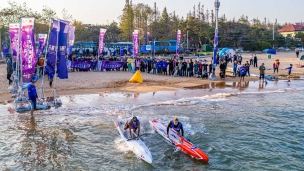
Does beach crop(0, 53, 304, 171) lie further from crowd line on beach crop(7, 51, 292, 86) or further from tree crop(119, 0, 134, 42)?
tree crop(119, 0, 134, 42)

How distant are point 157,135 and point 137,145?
274cm

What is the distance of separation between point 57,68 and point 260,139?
38.8ft

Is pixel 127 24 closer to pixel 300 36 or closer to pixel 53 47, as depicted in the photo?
pixel 300 36

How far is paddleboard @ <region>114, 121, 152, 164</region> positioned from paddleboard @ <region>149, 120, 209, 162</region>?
1.48m

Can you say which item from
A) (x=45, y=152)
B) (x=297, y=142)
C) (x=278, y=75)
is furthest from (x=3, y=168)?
(x=278, y=75)

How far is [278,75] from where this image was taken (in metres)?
35.6

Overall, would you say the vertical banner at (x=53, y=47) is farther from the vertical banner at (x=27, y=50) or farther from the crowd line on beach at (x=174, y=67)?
the crowd line on beach at (x=174, y=67)

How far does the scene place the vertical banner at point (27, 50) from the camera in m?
18.5

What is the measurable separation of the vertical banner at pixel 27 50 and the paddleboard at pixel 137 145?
6.78 m

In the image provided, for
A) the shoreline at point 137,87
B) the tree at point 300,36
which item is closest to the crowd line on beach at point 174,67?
the shoreline at point 137,87

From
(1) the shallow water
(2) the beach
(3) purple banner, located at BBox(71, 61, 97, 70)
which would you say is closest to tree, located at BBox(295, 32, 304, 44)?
(2) the beach

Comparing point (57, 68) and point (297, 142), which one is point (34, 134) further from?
point (297, 142)

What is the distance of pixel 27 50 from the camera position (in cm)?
1875

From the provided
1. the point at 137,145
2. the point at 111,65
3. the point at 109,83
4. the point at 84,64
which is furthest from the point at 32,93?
the point at 111,65
